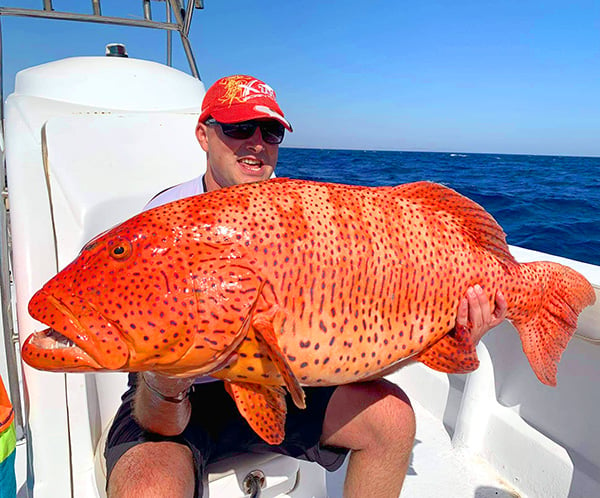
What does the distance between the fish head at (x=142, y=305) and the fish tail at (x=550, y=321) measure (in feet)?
5.18

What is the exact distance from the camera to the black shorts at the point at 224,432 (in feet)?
6.59

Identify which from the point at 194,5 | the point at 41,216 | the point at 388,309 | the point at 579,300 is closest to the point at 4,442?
the point at 41,216

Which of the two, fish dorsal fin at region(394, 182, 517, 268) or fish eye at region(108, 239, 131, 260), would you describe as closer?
fish eye at region(108, 239, 131, 260)

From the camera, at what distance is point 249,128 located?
2.45m

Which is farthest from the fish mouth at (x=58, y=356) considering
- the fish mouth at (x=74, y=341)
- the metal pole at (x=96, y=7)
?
the metal pole at (x=96, y=7)

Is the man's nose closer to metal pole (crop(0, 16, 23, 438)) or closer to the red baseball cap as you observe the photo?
the red baseball cap

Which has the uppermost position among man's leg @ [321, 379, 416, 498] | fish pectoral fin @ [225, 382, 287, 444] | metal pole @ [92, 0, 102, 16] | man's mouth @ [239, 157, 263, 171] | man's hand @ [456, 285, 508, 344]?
metal pole @ [92, 0, 102, 16]

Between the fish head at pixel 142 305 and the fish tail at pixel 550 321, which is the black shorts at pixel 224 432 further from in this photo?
the fish tail at pixel 550 321

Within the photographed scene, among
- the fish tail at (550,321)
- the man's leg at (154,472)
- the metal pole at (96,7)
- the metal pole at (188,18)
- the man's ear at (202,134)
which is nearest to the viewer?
the man's leg at (154,472)

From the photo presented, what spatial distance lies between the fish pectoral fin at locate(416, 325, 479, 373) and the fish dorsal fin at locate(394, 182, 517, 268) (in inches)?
16.5

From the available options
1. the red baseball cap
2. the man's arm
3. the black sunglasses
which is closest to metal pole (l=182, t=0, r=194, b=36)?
the red baseball cap

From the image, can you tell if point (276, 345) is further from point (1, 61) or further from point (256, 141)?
point (1, 61)

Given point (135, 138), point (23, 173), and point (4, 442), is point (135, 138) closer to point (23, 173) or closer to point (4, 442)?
point (23, 173)

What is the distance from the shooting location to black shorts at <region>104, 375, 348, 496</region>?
201 centimetres
